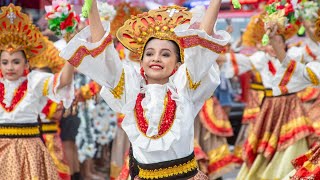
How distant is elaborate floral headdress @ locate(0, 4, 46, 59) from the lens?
567cm

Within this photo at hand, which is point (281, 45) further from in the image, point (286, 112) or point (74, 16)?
point (74, 16)

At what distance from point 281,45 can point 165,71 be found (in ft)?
6.99

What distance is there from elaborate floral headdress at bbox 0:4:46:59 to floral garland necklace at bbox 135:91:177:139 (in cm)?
167

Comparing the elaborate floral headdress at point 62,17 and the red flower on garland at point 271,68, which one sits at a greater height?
the elaborate floral headdress at point 62,17

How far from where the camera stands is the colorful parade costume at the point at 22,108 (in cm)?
552

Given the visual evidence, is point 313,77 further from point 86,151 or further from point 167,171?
point 86,151

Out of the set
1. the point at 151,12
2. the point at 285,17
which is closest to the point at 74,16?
Answer: the point at 151,12

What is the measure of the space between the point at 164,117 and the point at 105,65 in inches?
17.3

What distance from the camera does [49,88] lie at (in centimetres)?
563

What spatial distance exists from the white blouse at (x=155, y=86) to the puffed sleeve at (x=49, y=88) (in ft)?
4.07

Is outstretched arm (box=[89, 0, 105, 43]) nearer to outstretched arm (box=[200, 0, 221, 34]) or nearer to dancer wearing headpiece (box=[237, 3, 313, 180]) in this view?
outstretched arm (box=[200, 0, 221, 34])

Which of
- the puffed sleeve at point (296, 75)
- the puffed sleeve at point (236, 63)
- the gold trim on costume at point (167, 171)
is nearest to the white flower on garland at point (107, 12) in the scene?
the puffed sleeve at point (296, 75)


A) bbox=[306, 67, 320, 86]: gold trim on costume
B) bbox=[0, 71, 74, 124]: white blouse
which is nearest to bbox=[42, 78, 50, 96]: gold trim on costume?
bbox=[0, 71, 74, 124]: white blouse

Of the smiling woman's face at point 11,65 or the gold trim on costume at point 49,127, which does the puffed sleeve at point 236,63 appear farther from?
the smiling woman's face at point 11,65
